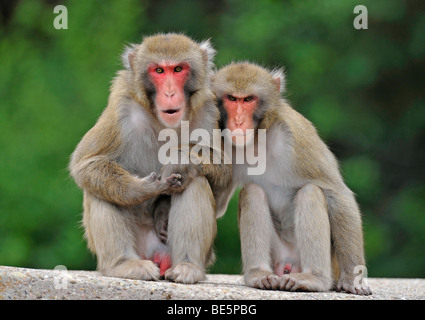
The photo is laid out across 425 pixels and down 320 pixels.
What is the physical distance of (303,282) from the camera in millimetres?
6770

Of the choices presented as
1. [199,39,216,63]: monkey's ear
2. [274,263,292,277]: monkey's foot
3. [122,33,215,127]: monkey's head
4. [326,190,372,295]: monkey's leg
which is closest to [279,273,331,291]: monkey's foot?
[326,190,372,295]: monkey's leg

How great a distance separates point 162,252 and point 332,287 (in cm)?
172

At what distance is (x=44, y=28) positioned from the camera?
14.6 metres

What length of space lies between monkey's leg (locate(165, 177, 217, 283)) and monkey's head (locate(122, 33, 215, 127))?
69 cm

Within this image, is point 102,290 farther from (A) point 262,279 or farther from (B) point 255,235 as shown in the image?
(B) point 255,235

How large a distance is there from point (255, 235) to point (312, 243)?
0.56 metres

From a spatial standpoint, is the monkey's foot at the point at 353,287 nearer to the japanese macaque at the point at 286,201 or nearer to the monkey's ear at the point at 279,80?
the japanese macaque at the point at 286,201

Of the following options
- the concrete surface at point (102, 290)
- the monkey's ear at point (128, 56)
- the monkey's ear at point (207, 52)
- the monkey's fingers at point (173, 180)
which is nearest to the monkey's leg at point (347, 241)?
the concrete surface at point (102, 290)

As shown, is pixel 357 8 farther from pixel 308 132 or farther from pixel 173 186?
pixel 173 186

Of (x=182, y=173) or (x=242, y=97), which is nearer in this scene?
(x=182, y=173)

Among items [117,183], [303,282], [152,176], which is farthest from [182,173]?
[303,282]

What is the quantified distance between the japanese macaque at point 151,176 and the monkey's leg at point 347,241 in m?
1.12

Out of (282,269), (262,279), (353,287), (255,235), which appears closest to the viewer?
(262,279)
